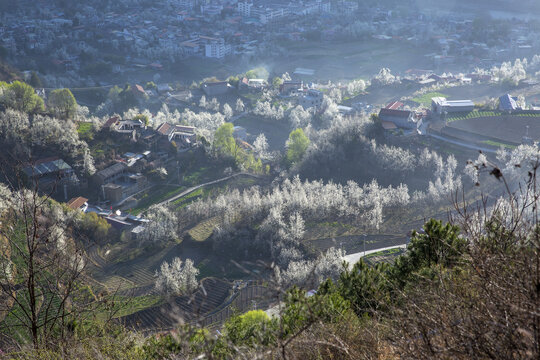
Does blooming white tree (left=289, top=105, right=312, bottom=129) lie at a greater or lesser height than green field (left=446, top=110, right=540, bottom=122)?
lesser

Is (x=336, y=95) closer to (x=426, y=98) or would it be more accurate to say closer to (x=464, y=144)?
(x=426, y=98)

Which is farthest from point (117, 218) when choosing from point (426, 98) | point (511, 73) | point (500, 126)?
point (511, 73)

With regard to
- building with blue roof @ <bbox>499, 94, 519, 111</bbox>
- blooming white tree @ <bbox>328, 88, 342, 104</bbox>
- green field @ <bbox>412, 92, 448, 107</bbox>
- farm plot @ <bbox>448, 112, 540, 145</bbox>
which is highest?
building with blue roof @ <bbox>499, 94, 519, 111</bbox>

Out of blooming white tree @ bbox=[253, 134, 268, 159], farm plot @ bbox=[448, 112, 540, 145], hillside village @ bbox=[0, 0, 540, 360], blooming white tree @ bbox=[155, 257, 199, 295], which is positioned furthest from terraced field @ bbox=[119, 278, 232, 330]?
farm plot @ bbox=[448, 112, 540, 145]

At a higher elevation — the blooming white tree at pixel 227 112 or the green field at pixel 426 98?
the green field at pixel 426 98

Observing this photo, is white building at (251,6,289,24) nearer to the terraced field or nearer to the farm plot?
the farm plot

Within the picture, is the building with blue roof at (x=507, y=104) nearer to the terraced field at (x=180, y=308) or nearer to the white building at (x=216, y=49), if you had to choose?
the terraced field at (x=180, y=308)

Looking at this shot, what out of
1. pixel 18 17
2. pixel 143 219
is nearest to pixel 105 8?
pixel 18 17

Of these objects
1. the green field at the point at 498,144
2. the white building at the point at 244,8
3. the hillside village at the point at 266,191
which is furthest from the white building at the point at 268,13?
the green field at the point at 498,144

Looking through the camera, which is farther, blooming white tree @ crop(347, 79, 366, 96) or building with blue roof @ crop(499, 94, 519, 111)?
blooming white tree @ crop(347, 79, 366, 96)

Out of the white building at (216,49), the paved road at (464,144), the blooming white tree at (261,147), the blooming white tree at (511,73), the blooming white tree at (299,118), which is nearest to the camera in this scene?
the paved road at (464,144)

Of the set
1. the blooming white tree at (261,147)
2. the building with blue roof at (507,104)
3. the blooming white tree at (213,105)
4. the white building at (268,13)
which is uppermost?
the white building at (268,13)
